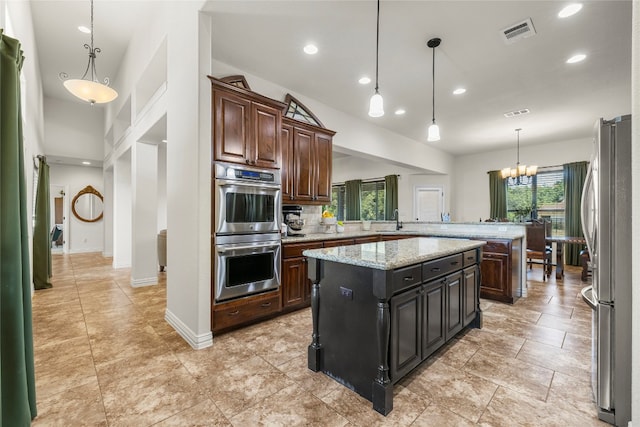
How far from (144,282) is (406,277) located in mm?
4621

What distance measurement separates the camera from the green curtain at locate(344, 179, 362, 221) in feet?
29.8

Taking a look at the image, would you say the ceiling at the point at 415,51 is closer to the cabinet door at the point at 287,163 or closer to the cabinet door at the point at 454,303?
the cabinet door at the point at 287,163

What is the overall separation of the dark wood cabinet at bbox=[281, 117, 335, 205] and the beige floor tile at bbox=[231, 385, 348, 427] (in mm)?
2384

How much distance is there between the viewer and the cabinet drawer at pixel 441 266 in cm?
213

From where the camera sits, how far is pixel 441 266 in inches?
90.7

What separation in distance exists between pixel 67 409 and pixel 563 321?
455 cm

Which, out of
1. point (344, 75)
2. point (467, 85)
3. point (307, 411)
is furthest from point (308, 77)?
point (307, 411)

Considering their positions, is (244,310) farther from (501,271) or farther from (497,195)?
(497,195)

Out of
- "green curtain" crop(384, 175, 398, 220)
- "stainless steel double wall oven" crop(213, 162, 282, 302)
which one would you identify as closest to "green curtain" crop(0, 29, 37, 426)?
"stainless steel double wall oven" crop(213, 162, 282, 302)

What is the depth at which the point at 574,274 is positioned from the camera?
19.2ft

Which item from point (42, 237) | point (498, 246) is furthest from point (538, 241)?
point (42, 237)

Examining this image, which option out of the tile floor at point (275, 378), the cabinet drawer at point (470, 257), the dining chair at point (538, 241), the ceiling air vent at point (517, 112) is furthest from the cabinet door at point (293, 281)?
the ceiling air vent at point (517, 112)

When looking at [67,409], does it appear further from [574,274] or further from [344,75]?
[574,274]

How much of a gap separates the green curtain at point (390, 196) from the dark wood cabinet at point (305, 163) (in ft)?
14.1
